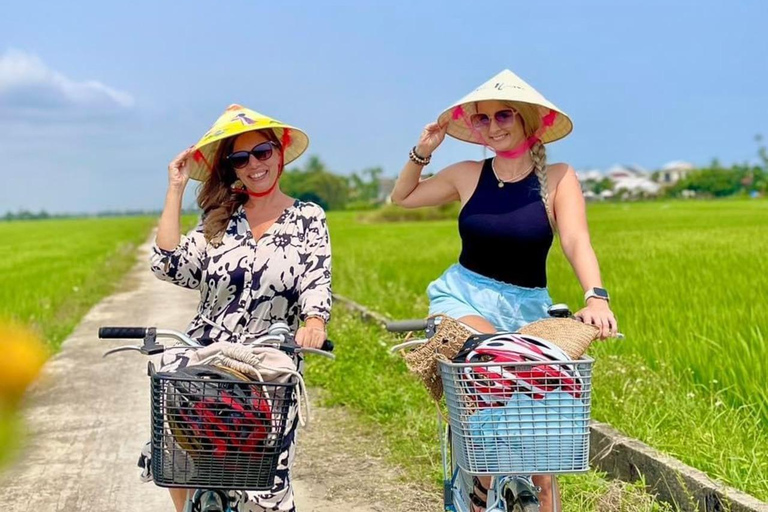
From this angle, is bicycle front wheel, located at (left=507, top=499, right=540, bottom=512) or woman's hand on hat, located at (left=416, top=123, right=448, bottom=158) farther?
woman's hand on hat, located at (left=416, top=123, right=448, bottom=158)

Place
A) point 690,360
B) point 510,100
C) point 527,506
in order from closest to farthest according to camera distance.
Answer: point 527,506, point 510,100, point 690,360

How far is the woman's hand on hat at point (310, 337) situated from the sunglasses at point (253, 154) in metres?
0.60

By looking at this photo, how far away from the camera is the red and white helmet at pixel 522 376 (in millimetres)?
2129

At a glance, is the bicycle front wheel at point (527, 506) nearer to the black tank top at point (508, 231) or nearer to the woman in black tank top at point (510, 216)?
the woman in black tank top at point (510, 216)

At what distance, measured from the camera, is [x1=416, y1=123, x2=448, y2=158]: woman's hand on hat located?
305cm

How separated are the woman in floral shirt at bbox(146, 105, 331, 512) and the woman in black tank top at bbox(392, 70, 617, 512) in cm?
44

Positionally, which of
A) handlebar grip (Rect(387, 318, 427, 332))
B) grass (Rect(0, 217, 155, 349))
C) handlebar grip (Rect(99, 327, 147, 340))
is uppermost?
handlebar grip (Rect(99, 327, 147, 340))

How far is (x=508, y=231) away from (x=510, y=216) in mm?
49

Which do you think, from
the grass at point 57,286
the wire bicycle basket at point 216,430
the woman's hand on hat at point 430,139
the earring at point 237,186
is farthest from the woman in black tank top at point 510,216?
the grass at point 57,286

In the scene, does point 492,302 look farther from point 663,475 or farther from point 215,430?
point 663,475

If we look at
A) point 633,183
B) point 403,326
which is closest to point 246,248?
point 403,326

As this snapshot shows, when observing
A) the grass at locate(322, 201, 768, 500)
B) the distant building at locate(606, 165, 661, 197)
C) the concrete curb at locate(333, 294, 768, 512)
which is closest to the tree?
the distant building at locate(606, 165, 661, 197)

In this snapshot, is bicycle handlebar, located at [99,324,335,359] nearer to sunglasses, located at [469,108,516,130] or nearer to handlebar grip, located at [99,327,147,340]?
handlebar grip, located at [99,327,147,340]

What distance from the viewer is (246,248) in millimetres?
2832
